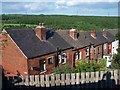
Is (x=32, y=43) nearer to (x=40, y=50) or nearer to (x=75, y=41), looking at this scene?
(x=40, y=50)

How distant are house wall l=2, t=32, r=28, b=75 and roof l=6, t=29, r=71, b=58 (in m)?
0.48

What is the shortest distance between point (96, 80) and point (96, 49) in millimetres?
26561

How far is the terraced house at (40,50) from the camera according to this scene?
67.7 feet

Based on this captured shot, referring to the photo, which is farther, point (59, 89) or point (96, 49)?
point (96, 49)

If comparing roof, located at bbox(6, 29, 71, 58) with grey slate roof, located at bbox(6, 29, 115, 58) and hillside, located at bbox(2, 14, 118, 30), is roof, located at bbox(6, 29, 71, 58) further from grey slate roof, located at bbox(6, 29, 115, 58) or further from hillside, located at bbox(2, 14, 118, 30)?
hillside, located at bbox(2, 14, 118, 30)

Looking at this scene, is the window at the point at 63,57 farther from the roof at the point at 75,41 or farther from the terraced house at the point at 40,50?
the roof at the point at 75,41

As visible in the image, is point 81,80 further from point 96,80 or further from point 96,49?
point 96,49

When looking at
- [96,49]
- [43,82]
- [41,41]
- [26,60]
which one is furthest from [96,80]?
[96,49]

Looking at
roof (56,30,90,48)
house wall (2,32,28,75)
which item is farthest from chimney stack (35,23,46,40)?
roof (56,30,90,48)

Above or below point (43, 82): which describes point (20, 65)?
below

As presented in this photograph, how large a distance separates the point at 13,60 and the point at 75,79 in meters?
15.7

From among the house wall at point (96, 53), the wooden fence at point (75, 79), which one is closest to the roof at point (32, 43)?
the house wall at point (96, 53)

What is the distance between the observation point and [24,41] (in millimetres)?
22078

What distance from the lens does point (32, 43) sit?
74.0 feet
